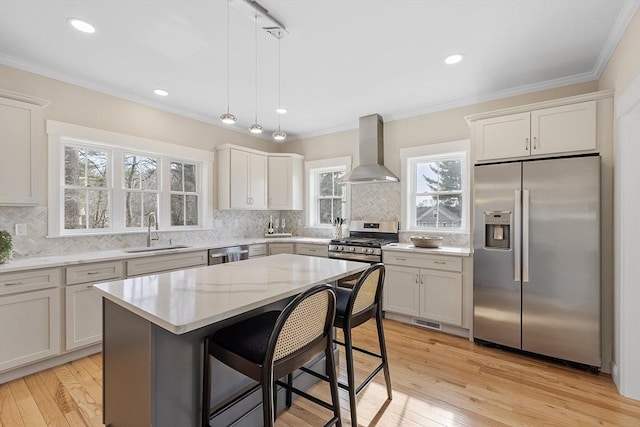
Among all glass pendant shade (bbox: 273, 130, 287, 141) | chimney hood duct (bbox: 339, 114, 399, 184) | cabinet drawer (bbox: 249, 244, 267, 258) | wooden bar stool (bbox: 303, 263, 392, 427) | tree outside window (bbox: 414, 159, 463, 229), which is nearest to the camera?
wooden bar stool (bbox: 303, 263, 392, 427)

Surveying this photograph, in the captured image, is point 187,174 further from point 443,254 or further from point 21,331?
point 443,254

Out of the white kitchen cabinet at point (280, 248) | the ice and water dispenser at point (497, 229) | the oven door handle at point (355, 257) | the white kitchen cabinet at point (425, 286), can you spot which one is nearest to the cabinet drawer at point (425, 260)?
the white kitchen cabinet at point (425, 286)

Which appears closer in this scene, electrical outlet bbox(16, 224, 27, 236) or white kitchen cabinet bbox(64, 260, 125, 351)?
white kitchen cabinet bbox(64, 260, 125, 351)

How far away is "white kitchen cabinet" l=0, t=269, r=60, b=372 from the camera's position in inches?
91.0

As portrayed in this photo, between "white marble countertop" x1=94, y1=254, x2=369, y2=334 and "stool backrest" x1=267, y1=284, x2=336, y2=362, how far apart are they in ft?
0.65

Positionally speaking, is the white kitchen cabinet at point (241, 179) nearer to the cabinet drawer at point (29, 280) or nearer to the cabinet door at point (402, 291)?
the cabinet drawer at point (29, 280)

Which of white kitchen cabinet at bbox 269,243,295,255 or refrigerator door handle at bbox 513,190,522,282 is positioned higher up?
refrigerator door handle at bbox 513,190,522,282

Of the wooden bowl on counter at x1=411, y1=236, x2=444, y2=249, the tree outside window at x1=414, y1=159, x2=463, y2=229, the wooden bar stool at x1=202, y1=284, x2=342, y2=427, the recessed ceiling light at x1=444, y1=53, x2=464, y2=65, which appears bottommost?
the wooden bar stool at x1=202, y1=284, x2=342, y2=427

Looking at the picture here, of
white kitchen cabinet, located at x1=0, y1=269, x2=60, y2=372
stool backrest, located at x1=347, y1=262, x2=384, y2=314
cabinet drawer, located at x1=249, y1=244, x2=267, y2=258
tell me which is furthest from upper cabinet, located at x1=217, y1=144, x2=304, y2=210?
stool backrest, located at x1=347, y1=262, x2=384, y2=314

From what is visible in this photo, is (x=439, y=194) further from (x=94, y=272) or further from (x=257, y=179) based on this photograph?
(x=94, y=272)

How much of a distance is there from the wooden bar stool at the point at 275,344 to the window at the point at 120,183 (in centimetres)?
263

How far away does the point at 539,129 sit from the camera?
2785mm

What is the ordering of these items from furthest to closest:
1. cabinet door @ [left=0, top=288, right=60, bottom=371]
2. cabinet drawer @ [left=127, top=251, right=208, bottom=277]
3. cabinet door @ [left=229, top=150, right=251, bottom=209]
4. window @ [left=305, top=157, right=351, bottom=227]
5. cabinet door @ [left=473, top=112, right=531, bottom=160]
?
window @ [left=305, top=157, right=351, bottom=227], cabinet door @ [left=229, top=150, right=251, bottom=209], cabinet drawer @ [left=127, top=251, right=208, bottom=277], cabinet door @ [left=473, top=112, right=531, bottom=160], cabinet door @ [left=0, top=288, right=60, bottom=371]

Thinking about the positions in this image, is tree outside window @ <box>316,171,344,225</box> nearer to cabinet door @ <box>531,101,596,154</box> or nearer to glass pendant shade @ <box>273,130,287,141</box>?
glass pendant shade @ <box>273,130,287,141</box>
